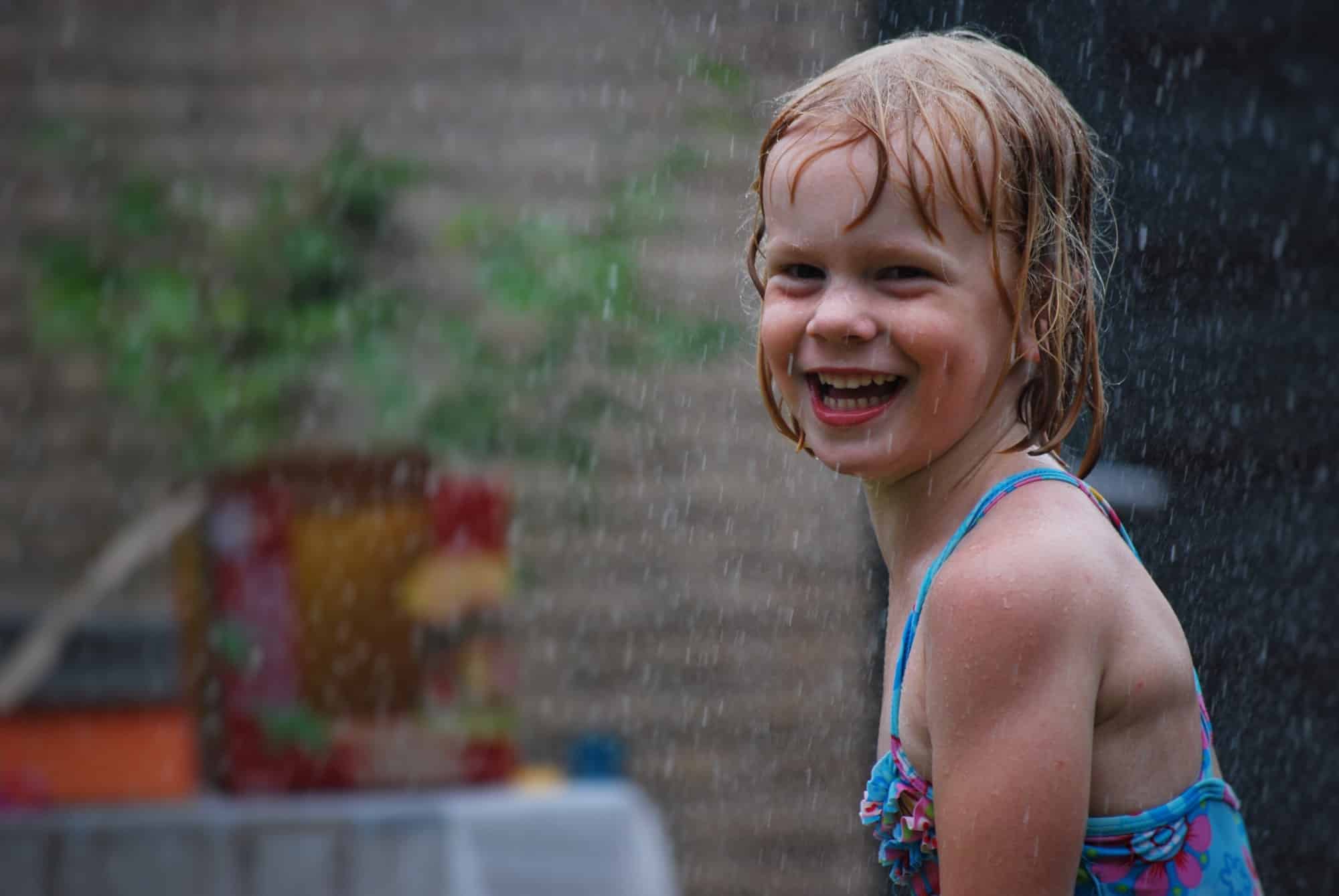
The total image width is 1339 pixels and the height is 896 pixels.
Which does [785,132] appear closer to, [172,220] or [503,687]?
[503,687]

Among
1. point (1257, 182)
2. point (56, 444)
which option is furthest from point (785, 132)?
point (56, 444)

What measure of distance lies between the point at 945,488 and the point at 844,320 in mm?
192

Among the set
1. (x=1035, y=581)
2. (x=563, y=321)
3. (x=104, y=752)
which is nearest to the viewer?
(x=1035, y=581)

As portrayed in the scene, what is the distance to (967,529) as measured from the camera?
1.32 m

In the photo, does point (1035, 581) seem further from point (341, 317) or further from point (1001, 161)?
point (341, 317)

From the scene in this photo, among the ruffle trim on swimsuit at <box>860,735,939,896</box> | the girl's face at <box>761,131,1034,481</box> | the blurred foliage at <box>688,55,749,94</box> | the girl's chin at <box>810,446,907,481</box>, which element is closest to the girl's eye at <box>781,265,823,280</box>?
the girl's face at <box>761,131,1034,481</box>

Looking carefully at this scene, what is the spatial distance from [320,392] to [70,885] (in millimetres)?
1523

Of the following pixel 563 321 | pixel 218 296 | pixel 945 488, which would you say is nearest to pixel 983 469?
pixel 945 488

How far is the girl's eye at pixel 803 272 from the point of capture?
4.47ft

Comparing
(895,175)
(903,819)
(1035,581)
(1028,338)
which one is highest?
(895,175)

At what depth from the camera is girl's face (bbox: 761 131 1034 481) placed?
1297mm

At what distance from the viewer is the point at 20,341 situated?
15.4ft

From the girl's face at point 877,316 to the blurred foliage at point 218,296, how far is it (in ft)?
10.9

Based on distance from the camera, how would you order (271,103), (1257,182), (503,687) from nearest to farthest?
1. (1257,182)
2. (503,687)
3. (271,103)
